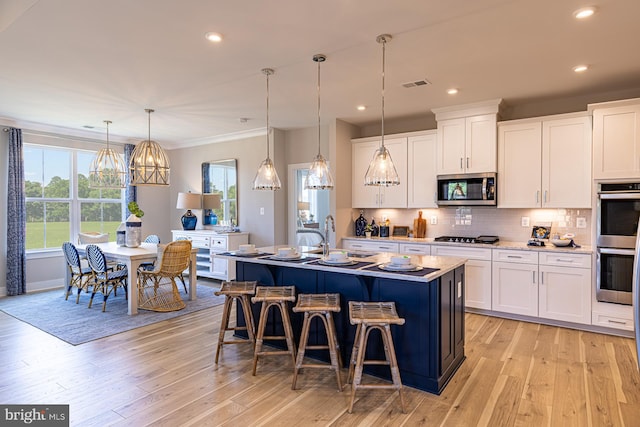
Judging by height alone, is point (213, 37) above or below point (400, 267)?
above

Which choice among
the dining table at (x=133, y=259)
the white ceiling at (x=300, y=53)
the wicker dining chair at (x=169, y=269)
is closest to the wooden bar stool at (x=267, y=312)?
the white ceiling at (x=300, y=53)

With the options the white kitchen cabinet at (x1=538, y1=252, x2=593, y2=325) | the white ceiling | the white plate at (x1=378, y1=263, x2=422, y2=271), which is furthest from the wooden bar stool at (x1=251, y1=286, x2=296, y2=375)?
the white kitchen cabinet at (x1=538, y1=252, x2=593, y2=325)

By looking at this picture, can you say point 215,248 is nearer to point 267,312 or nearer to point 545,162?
point 267,312

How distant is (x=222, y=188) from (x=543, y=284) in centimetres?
536

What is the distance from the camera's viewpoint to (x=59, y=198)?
247 inches

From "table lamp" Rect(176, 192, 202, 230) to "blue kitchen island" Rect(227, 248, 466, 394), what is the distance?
377cm

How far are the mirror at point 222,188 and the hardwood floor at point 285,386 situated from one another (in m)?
3.34

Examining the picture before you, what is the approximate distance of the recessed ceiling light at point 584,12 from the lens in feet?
7.97

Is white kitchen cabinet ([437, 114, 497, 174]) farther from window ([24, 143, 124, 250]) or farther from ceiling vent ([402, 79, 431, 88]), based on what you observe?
window ([24, 143, 124, 250])

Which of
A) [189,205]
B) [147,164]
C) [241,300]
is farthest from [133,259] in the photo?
[189,205]

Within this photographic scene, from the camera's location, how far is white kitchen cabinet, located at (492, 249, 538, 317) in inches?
164

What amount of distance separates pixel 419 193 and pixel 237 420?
384 cm

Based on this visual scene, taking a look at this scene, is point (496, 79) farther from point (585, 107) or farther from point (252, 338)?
point (252, 338)

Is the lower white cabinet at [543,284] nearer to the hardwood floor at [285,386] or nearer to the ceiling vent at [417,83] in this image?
the hardwood floor at [285,386]
